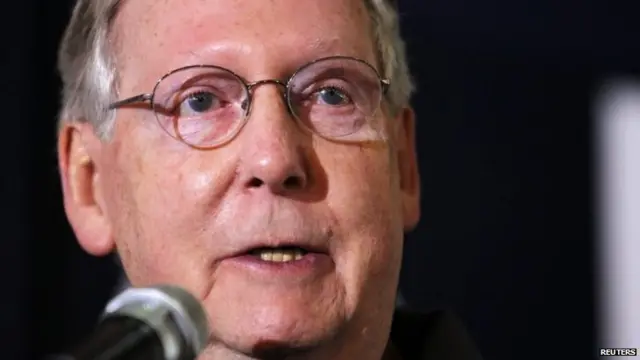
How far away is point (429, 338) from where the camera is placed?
141cm

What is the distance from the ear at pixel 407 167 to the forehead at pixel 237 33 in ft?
0.60

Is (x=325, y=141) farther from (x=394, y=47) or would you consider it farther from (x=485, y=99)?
(x=485, y=99)

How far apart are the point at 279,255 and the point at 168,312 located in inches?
14.7

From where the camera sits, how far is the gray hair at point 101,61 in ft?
4.11

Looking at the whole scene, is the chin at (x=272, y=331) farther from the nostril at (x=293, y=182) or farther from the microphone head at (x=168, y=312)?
the microphone head at (x=168, y=312)

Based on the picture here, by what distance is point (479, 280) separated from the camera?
1.95m

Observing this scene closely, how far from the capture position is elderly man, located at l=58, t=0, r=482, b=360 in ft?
3.51

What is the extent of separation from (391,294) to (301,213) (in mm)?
210

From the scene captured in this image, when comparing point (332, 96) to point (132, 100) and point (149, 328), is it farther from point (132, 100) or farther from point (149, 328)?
point (149, 328)

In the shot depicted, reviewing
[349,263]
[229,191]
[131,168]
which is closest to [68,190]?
[131,168]
